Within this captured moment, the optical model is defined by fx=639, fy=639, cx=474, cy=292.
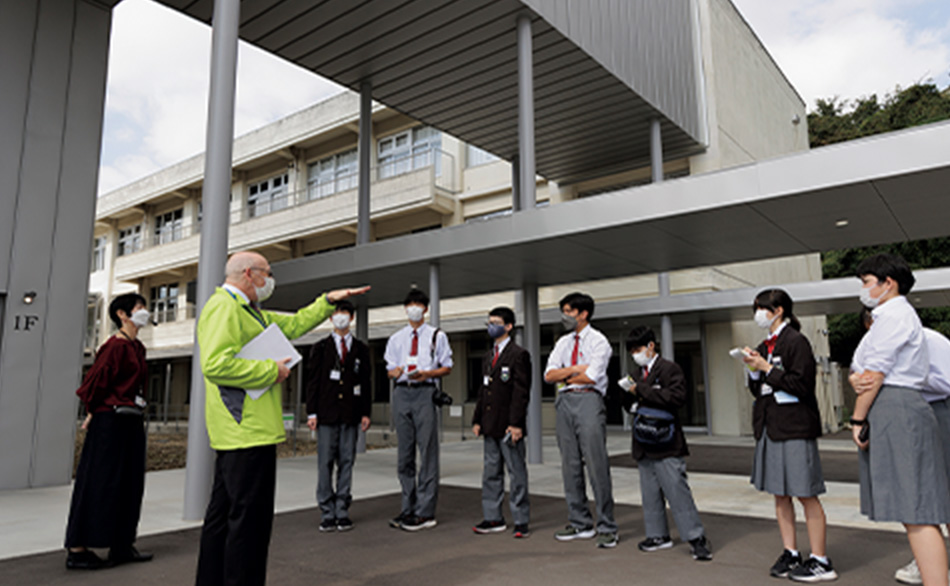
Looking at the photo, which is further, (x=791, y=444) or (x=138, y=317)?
(x=138, y=317)

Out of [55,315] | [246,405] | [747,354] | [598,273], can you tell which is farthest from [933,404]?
[55,315]

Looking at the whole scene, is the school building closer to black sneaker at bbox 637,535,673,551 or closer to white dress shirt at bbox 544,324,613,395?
white dress shirt at bbox 544,324,613,395

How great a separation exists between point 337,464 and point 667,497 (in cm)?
298

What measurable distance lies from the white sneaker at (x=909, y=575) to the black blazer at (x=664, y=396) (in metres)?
1.49

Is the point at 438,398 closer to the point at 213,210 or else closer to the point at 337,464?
the point at 337,464

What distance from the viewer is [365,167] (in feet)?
41.9

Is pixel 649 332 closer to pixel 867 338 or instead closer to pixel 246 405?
pixel 867 338

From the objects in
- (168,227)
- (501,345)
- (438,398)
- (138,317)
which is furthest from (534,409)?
(168,227)

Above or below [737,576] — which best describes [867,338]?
above

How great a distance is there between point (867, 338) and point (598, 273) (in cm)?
733

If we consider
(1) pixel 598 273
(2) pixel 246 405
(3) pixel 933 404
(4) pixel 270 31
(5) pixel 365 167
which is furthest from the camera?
(5) pixel 365 167

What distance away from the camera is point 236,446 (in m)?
3.30

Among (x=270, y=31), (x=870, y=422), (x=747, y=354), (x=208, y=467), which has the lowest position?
(x=208, y=467)

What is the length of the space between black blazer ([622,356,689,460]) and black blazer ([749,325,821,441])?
27.2 inches
